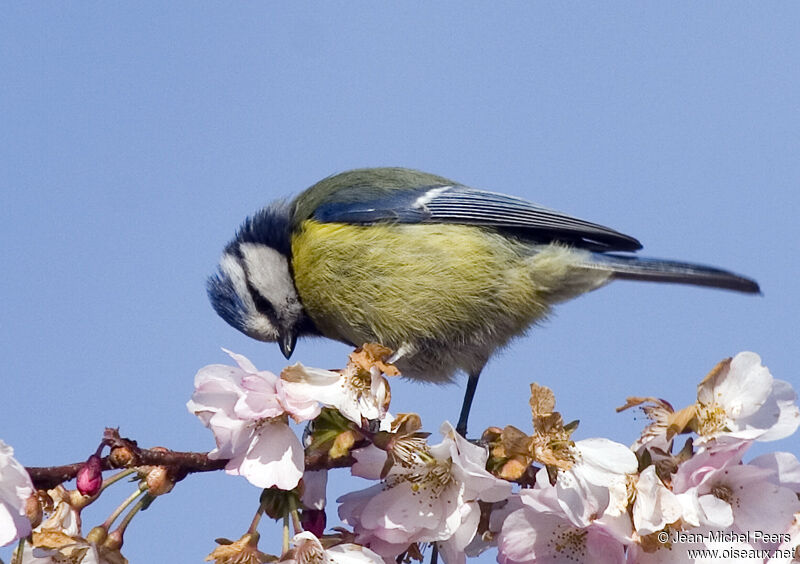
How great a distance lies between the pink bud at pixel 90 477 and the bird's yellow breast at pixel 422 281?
1.65 meters

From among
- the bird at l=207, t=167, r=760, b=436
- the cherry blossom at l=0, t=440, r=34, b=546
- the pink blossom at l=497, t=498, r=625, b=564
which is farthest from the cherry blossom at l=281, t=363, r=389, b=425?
the bird at l=207, t=167, r=760, b=436

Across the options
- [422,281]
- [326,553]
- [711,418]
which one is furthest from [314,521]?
[422,281]

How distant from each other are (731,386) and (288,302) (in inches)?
76.9

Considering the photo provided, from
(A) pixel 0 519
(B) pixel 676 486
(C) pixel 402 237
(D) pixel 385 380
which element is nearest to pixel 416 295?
(C) pixel 402 237

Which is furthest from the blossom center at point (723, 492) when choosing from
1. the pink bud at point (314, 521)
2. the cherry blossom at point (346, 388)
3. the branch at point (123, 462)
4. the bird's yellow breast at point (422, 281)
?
the bird's yellow breast at point (422, 281)

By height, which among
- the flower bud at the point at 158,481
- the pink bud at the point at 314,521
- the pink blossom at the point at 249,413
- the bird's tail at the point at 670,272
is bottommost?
the pink bud at the point at 314,521

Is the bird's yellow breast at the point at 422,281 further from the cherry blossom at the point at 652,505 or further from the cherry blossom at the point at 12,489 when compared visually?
the cherry blossom at the point at 12,489

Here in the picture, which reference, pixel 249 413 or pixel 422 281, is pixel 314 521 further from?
pixel 422 281

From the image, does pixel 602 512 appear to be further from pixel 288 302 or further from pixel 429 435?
pixel 288 302

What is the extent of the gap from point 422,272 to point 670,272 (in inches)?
33.3

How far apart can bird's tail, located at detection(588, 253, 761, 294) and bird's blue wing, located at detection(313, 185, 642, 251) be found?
0.29 feet

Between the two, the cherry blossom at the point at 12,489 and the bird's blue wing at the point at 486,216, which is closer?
the cherry blossom at the point at 12,489

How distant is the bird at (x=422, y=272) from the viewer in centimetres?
318

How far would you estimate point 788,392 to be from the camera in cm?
180
